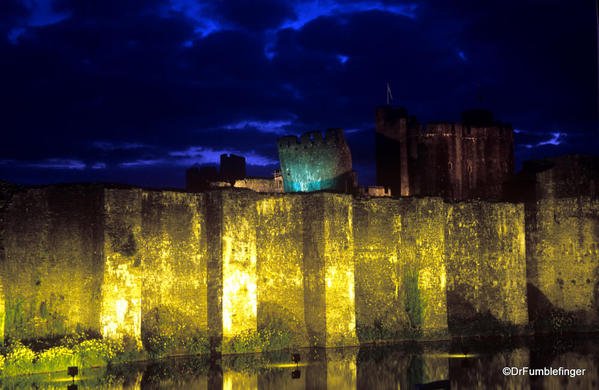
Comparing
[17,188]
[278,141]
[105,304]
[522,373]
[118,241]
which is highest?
[278,141]

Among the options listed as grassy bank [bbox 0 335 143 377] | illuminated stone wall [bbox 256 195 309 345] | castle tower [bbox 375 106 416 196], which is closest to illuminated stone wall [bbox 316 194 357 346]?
illuminated stone wall [bbox 256 195 309 345]

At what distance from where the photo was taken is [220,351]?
69.3ft

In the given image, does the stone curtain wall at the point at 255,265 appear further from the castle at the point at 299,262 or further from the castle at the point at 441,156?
the castle at the point at 441,156

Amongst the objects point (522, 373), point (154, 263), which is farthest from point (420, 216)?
point (154, 263)

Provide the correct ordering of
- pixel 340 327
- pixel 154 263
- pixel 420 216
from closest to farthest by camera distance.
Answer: pixel 154 263
pixel 340 327
pixel 420 216

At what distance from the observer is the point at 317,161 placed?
3719 centimetres

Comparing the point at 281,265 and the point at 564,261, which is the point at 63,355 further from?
the point at 564,261

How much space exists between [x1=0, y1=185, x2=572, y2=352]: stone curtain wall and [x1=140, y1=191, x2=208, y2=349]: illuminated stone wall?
0.03m

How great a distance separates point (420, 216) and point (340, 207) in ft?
11.0

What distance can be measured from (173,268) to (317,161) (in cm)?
1695

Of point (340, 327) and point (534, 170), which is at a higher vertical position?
point (534, 170)

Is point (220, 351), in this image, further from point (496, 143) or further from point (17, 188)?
point (496, 143)

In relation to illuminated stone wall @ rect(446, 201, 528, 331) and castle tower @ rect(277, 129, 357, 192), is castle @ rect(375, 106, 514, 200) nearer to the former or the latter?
castle tower @ rect(277, 129, 357, 192)

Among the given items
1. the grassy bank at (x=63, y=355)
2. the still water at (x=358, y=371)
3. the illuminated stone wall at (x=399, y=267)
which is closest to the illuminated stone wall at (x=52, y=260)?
the grassy bank at (x=63, y=355)
